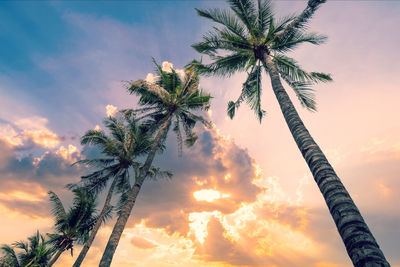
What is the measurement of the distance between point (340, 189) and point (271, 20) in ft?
26.1

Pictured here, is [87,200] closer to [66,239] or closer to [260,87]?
[66,239]

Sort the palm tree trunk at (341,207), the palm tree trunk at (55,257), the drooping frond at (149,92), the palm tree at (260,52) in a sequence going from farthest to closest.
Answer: the palm tree trunk at (55,257)
the drooping frond at (149,92)
the palm tree at (260,52)
the palm tree trunk at (341,207)

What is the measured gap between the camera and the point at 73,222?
16516mm

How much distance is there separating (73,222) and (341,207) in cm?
1919

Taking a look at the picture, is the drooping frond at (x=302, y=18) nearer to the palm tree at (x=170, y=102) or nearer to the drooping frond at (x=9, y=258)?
the palm tree at (x=170, y=102)

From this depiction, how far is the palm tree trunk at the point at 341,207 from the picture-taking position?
2779 mm

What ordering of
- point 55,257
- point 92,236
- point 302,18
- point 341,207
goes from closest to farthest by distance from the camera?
1. point 341,207
2. point 302,18
3. point 92,236
4. point 55,257

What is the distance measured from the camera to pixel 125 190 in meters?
16.6

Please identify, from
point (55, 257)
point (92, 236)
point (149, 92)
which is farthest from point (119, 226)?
point (55, 257)

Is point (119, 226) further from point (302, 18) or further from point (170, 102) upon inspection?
point (302, 18)

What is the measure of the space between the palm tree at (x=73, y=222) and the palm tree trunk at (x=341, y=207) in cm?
1574

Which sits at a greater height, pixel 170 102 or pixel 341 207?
pixel 170 102

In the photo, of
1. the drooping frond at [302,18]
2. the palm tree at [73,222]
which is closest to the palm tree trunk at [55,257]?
the palm tree at [73,222]

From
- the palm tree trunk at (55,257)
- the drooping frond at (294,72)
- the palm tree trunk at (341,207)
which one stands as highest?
the drooping frond at (294,72)
